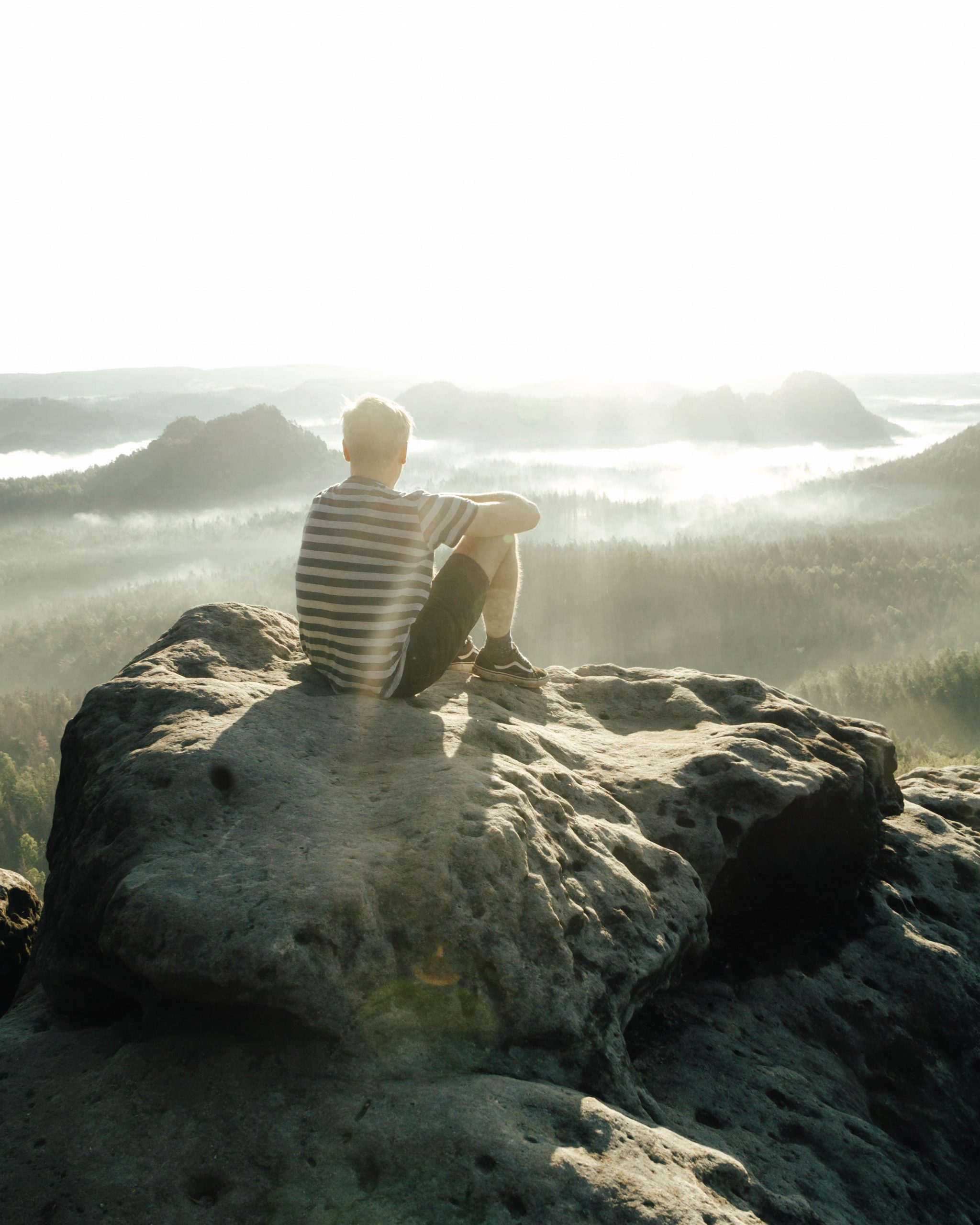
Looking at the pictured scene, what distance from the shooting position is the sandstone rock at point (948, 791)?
8.84m

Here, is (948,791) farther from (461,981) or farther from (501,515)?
(461,981)

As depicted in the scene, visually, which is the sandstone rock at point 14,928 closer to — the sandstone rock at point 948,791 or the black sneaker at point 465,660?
the black sneaker at point 465,660

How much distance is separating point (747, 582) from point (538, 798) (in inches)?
4664

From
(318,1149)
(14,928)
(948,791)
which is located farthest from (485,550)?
(948,791)

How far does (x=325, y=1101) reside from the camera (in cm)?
365

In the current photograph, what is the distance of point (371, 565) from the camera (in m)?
6.48

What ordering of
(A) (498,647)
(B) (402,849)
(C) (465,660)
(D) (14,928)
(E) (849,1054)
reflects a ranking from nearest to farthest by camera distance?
(B) (402,849) → (E) (849,1054) → (D) (14,928) → (A) (498,647) → (C) (465,660)

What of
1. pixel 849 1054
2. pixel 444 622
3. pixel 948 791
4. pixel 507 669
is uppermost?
pixel 444 622

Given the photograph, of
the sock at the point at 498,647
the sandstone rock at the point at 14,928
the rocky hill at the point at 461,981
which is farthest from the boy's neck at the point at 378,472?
the sandstone rock at the point at 14,928

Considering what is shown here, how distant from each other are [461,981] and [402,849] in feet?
Answer: 2.60

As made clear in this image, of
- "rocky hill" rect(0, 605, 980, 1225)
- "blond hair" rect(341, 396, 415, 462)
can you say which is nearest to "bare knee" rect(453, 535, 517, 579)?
"blond hair" rect(341, 396, 415, 462)

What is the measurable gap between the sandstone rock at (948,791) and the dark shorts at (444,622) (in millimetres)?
5627

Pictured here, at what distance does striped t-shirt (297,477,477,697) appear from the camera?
21.3 ft

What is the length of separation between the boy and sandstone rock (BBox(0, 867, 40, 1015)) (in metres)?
3.15
